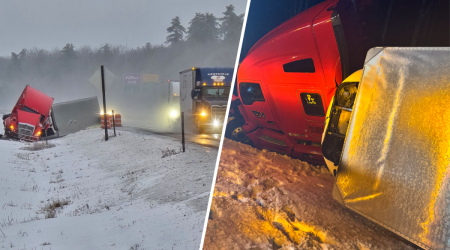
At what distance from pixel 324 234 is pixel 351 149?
59 centimetres

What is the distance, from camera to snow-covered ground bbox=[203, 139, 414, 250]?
213 centimetres

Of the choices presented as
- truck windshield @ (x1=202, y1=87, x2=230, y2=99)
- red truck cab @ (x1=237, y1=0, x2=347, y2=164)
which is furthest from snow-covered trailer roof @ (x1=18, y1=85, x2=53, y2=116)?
red truck cab @ (x1=237, y1=0, x2=347, y2=164)

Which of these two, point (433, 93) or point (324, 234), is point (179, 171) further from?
point (433, 93)

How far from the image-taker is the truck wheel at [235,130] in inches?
105

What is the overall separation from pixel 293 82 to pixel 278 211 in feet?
3.02

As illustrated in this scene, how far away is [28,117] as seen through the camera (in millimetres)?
16297

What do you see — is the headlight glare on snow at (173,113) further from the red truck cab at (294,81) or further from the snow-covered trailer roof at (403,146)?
the snow-covered trailer roof at (403,146)

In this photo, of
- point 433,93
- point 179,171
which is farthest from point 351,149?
point 179,171

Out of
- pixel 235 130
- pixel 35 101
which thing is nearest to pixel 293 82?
pixel 235 130

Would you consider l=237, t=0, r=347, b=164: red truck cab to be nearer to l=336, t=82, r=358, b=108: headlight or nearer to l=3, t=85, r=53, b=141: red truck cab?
l=336, t=82, r=358, b=108: headlight

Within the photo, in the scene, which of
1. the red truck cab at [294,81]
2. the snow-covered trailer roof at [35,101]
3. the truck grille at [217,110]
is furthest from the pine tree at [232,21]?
the snow-covered trailer roof at [35,101]

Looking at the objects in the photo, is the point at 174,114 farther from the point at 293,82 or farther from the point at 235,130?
the point at 293,82

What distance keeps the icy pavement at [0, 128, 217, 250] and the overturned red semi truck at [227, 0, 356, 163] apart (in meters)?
2.71

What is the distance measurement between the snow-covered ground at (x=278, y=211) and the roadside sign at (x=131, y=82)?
51.8m
